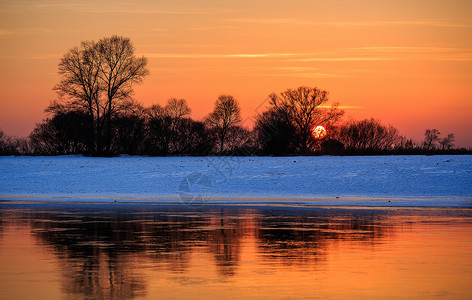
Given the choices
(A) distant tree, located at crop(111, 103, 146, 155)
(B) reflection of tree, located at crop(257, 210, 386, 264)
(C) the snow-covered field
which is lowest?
(B) reflection of tree, located at crop(257, 210, 386, 264)

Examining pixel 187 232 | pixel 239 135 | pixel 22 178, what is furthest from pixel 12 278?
pixel 239 135

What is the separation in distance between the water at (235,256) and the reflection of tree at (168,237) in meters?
0.03

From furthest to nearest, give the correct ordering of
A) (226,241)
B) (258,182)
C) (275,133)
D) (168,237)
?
1. (275,133)
2. (258,182)
3. (168,237)
4. (226,241)

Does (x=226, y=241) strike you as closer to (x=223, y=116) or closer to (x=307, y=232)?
(x=307, y=232)

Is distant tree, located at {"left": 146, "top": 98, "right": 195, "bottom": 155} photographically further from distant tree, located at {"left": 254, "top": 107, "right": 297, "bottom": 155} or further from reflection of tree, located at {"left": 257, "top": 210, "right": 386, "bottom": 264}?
reflection of tree, located at {"left": 257, "top": 210, "right": 386, "bottom": 264}

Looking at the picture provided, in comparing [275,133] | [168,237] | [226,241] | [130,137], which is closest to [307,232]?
[226,241]

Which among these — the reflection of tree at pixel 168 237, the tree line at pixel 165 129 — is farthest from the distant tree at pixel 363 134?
the reflection of tree at pixel 168 237

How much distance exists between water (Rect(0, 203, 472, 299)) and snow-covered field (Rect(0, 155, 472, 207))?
10.9 metres

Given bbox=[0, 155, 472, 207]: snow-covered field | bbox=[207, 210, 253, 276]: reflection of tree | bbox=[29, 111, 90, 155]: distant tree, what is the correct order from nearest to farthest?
bbox=[207, 210, 253, 276]: reflection of tree → bbox=[0, 155, 472, 207]: snow-covered field → bbox=[29, 111, 90, 155]: distant tree

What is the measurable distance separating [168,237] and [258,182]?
81.1 ft

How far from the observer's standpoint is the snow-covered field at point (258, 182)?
109ft

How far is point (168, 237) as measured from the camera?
16.4 meters

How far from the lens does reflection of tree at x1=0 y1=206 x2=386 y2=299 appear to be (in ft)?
36.4

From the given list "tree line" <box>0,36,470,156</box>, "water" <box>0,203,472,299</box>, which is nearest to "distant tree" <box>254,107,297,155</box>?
"tree line" <box>0,36,470,156</box>
